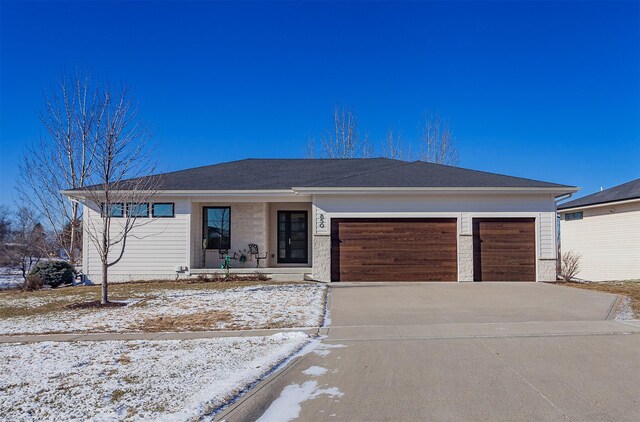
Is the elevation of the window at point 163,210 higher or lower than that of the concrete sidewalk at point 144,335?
higher

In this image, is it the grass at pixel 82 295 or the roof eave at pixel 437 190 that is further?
the roof eave at pixel 437 190

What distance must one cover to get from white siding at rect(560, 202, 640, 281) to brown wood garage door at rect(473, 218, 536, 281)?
6757 millimetres

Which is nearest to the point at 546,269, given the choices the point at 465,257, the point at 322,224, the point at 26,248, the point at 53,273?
the point at 465,257

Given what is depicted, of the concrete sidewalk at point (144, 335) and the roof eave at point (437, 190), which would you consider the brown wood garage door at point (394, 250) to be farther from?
the concrete sidewalk at point (144, 335)

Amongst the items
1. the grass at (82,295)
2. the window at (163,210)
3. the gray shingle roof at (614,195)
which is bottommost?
the grass at (82,295)

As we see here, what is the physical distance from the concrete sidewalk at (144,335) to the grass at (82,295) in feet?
9.10

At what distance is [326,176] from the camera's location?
712 inches

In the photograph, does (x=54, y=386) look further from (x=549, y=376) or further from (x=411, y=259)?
(x=411, y=259)

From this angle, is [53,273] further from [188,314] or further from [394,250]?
[394,250]

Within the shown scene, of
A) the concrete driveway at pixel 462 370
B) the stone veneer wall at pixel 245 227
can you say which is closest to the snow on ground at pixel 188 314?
the concrete driveway at pixel 462 370

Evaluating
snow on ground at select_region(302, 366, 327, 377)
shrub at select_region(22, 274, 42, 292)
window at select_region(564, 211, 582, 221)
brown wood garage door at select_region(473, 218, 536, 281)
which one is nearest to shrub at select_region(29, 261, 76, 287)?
shrub at select_region(22, 274, 42, 292)

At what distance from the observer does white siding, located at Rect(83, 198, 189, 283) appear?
1631cm

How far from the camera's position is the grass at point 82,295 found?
10547mm

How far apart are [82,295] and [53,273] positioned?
3.96 meters
